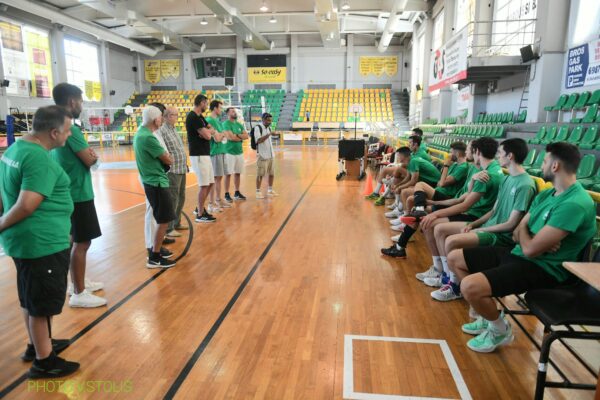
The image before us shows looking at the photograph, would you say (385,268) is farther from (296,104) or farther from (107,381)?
(296,104)

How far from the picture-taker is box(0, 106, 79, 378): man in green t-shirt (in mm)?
2059

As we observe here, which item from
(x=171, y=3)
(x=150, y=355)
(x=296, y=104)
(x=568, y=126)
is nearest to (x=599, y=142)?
(x=568, y=126)

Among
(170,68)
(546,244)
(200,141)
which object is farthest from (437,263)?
(170,68)

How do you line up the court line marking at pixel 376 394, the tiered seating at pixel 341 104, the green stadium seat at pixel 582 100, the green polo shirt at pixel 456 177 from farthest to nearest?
the tiered seating at pixel 341 104, the green stadium seat at pixel 582 100, the green polo shirt at pixel 456 177, the court line marking at pixel 376 394

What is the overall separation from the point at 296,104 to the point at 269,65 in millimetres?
3985

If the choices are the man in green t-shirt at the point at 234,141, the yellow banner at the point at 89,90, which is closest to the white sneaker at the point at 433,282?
the man in green t-shirt at the point at 234,141

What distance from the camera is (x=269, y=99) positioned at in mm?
28469

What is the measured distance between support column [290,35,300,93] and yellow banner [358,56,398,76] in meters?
4.63

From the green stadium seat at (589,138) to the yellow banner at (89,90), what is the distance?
25.8 meters

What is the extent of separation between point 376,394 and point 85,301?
7.94ft

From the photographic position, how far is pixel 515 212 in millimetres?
2750

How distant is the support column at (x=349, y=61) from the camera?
28.1 meters

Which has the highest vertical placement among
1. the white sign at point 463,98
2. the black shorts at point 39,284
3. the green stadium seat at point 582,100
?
the white sign at point 463,98

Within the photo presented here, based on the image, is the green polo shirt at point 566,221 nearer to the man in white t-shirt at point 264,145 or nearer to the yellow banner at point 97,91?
the man in white t-shirt at point 264,145
